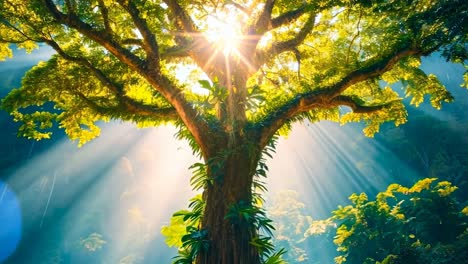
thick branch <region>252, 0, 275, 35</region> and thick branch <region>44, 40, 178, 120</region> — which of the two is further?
thick branch <region>252, 0, 275, 35</region>

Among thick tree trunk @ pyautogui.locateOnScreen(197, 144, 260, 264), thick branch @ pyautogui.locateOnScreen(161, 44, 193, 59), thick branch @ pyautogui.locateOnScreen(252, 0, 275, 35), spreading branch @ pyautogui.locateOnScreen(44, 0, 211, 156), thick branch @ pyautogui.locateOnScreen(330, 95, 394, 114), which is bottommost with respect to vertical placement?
thick tree trunk @ pyautogui.locateOnScreen(197, 144, 260, 264)

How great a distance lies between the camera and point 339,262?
43.6 feet

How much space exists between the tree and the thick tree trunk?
16 millimetres

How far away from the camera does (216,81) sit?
5020mm

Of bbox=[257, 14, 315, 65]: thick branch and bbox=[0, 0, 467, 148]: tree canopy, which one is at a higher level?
bbox=[257, 14, 315, 65]: thick branch

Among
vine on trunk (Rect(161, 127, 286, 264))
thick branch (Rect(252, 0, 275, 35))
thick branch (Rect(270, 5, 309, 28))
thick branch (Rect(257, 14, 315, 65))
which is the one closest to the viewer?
vine on trunk (Rect(161, 127, 286, 264))

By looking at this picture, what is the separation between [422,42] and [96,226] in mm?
48636

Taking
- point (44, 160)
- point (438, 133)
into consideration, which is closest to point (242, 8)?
point (438, 133)

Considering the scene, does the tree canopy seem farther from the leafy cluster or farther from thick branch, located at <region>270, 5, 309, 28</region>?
the leafy cluster

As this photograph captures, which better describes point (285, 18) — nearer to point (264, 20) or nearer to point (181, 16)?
point (264, 20)

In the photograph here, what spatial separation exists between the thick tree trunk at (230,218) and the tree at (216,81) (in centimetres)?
2

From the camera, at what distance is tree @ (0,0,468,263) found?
4641 millimetres

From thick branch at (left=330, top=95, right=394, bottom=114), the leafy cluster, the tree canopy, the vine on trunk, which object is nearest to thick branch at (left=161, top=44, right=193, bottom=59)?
the tree canopy

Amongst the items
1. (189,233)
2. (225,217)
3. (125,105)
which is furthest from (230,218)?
(125,105)
